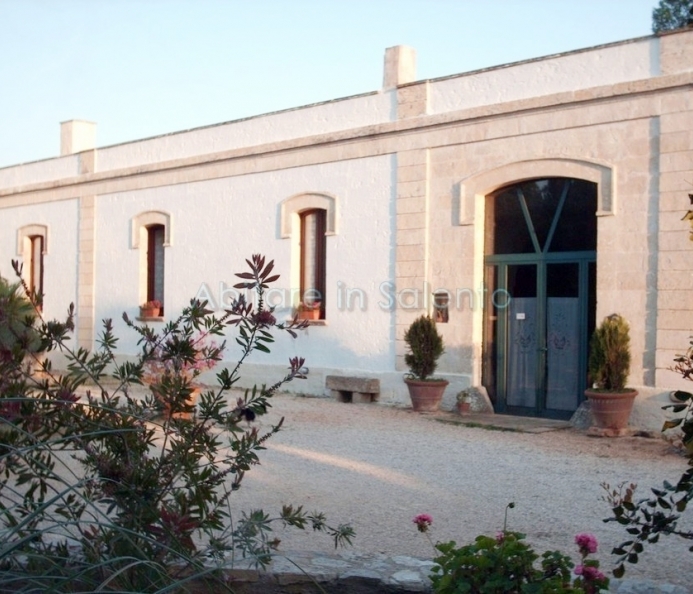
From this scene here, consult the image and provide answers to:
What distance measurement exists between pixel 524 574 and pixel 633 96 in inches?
323

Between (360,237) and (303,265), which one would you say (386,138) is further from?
(303,265)

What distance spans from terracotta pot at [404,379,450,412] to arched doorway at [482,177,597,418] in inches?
28.1

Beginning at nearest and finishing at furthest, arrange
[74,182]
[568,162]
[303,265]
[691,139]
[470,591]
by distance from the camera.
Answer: [470,591]
[691,139]
[568,162]
[303,265]
[74,182]

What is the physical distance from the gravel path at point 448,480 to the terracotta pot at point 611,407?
21cm

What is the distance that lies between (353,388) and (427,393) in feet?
4.94

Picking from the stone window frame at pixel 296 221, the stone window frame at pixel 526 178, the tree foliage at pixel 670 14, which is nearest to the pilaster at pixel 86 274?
the stone window frame at pixel 296 221

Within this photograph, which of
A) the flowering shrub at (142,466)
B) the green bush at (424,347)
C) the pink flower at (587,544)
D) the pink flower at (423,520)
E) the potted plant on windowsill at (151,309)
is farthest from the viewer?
→ the potted plant on windowsill at (151,309)

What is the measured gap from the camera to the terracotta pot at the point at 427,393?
11.4 meters

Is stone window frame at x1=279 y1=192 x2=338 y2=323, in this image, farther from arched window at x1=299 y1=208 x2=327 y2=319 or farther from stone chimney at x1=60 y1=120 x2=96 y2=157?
stone chimney at x1=60 y1=120 x2=96 y2=157

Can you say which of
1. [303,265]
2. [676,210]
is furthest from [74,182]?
[676,210]

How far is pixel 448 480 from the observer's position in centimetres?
729

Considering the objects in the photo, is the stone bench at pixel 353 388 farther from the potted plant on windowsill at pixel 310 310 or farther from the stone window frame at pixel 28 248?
the stone window frame at pixel 28 248

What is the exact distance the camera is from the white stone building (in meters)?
9.92

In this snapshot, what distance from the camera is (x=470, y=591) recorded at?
3.07m
